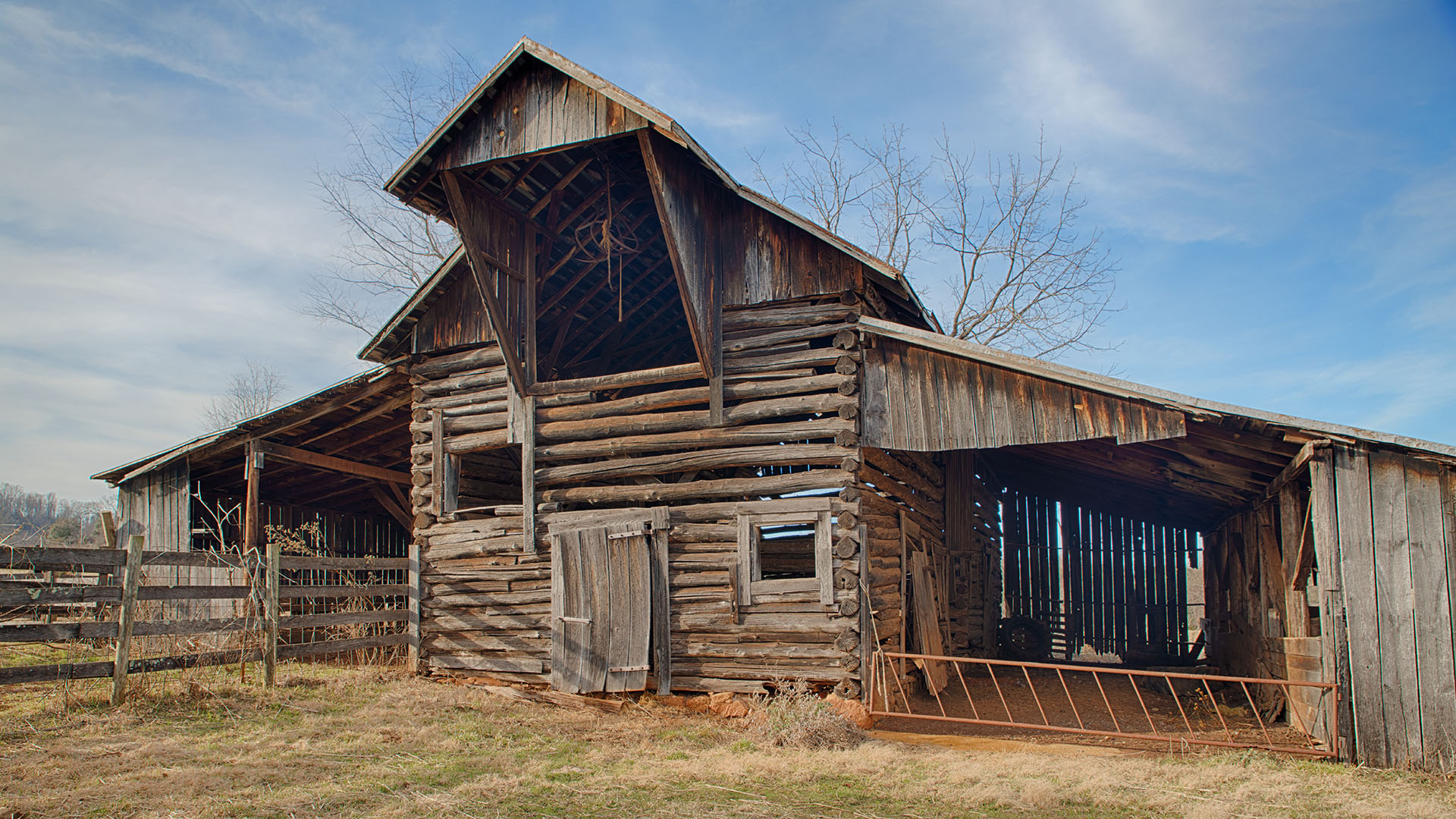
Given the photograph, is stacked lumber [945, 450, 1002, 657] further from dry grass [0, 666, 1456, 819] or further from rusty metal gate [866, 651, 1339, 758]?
dry grass [0, 666, 1456, 819]

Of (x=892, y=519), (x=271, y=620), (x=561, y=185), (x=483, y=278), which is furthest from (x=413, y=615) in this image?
(x=892, y=519)

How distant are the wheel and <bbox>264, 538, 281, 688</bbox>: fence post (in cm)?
1290

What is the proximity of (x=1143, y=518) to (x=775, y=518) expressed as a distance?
11.2 meters

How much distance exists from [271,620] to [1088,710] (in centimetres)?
1059

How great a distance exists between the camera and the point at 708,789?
717 centimetres

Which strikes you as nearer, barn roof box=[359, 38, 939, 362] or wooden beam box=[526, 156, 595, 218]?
barn roof box=[359, 38, 939, 362]

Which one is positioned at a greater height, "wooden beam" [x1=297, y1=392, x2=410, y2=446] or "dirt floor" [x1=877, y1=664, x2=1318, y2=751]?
"wooden beam" [x1=297, y1=392, x2=410, y2=446]

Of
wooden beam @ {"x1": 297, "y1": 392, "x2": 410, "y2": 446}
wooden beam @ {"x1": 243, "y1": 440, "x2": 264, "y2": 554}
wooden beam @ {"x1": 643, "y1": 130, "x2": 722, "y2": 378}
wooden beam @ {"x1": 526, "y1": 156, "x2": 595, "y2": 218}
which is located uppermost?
wooden beam @ {"x1": 526, "y1": 156, "x2": 595, "y2": 218}

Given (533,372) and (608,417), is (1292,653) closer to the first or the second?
(608,417)

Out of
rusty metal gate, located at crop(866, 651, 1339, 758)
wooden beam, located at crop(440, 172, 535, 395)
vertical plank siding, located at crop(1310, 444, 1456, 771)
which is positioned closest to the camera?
vertical plank siding, located at crop(1310, 444, 1456, 771)

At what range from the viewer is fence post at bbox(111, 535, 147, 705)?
346 inches

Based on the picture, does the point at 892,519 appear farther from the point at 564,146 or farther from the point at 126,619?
the point at 126,619

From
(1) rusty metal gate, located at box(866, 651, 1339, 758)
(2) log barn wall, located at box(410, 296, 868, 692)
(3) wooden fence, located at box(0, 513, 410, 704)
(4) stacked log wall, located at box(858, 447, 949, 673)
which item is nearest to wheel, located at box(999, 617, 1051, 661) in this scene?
(1) rusty metal gate, located at box(866, 651, 1339, 758)

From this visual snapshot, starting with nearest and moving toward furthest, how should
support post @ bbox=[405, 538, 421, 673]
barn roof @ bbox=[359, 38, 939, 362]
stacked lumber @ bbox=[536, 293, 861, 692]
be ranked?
barn roof @ bbox=[359, 38, 939, 362] < stacked lumber @ bbox=[536, 293, 861, 692] < support post @ bbox=[405, 538, 421, 673]
